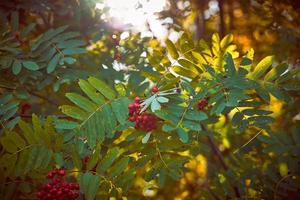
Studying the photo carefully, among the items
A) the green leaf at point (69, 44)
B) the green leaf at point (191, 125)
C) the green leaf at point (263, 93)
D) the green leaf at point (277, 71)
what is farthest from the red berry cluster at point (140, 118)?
the green leaf at point (69, 44)

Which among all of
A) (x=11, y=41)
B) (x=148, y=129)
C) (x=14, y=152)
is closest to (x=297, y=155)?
(x=148, y=129)

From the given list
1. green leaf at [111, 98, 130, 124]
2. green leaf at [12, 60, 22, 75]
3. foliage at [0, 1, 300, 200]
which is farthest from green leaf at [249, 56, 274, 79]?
green leaf at [12, 60, 22, 75]

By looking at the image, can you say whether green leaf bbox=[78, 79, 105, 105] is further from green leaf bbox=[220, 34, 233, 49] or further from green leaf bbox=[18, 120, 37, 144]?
green leaf bbox=[220, 34, 233, 49]

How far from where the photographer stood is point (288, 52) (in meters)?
3.16

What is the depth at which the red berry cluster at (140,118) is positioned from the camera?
200 centimetres

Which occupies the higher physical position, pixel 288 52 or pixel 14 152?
pixel 14 152

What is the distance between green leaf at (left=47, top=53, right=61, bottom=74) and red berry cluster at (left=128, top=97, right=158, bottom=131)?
0.78 meters

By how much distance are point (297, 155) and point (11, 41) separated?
2.48 metres

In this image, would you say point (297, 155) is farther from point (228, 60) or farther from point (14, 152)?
point (14, 152)

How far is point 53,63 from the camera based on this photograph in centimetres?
250

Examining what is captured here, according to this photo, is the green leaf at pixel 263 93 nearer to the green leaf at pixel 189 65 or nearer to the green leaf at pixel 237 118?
the green leaf at pixel 237 118

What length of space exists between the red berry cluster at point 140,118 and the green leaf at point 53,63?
78 centimetres

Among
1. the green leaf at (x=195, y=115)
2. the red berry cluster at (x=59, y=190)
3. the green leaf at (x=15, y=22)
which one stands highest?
the green leaf at (x=15, y=22)

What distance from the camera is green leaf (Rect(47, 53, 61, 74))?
2435mm
